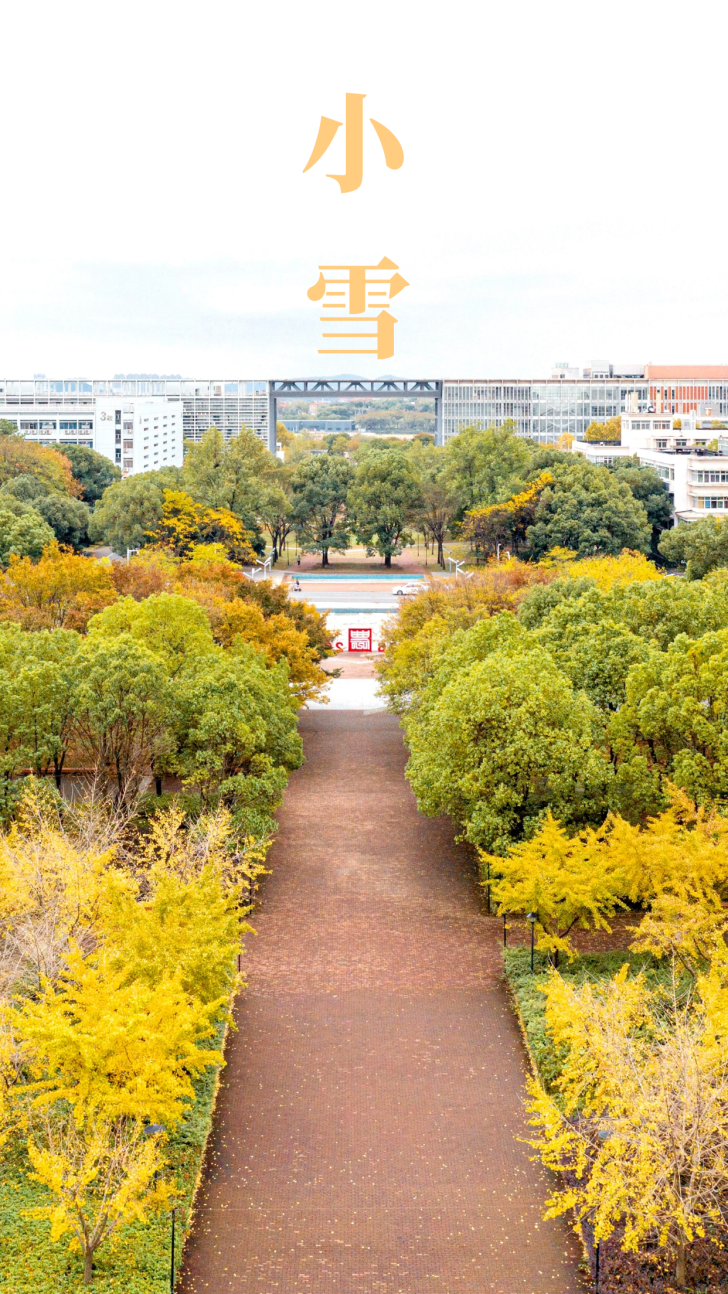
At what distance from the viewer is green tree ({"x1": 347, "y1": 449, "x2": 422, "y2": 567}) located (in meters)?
68.1

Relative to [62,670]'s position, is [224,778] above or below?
below

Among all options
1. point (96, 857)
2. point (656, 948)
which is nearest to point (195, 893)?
point (96, 857)

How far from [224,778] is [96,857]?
21.9 ft

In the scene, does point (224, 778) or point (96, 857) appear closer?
point (96, 857)

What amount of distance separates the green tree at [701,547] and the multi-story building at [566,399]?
7914 cm

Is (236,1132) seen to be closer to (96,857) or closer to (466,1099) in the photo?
(466,1099)

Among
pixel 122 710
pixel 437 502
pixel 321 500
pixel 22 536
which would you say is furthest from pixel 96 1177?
pixel 321 500

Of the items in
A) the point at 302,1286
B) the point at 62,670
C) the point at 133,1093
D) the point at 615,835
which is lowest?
the point at 302,1286

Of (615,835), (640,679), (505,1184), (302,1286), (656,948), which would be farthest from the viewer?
(640,679)

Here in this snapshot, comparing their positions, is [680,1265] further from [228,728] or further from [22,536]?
[22,536]

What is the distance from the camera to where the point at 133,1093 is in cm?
1351

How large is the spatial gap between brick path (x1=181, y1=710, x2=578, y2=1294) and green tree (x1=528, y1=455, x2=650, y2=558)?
120ft

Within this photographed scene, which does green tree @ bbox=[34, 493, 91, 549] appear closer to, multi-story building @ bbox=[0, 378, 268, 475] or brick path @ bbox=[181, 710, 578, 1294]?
multi-story building @ bbox=[0, 378, 268, 475]

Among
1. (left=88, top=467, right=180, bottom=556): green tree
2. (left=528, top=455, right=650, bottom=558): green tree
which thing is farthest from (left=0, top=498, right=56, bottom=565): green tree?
(left=528, top=455, right=650, bottom=558): green tree
